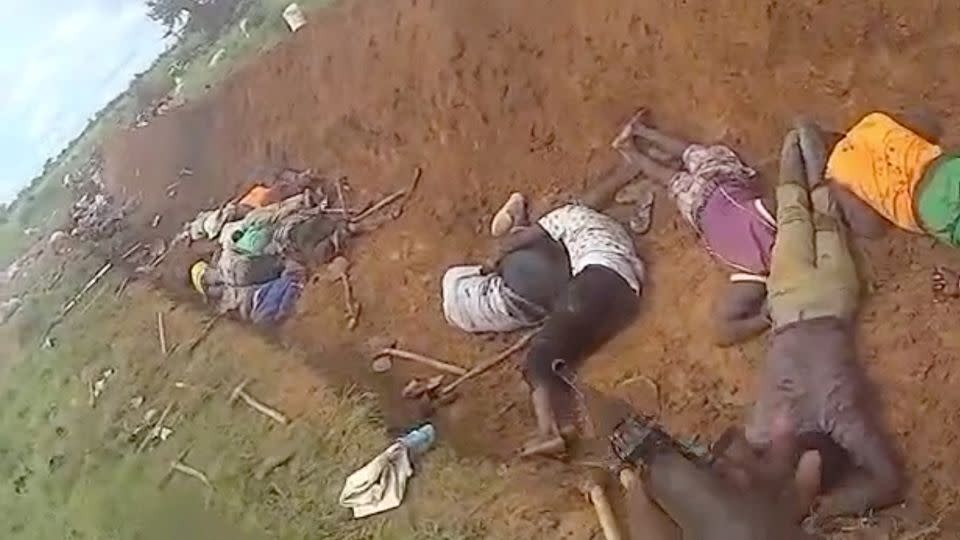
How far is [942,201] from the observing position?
1.48 m

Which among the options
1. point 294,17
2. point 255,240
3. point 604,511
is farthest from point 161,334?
point 604,511

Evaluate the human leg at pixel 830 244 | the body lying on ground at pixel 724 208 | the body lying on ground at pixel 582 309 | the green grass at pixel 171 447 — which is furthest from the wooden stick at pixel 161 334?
the human leg at pixel 830 244

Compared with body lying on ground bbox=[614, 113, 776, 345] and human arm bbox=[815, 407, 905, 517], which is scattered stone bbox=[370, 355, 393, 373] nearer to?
body lying on ground bbox=[614, 113, 776, 345]

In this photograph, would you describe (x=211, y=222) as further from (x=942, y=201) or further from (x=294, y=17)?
(x=942, y=201)

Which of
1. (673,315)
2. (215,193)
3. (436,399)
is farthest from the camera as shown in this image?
(215,193)

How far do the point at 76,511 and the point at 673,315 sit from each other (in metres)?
0.94

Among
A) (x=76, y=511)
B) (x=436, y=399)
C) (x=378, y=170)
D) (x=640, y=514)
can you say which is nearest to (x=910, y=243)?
(x=640, y=514)

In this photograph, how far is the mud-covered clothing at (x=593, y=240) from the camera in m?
1.66

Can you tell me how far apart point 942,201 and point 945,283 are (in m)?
0.09

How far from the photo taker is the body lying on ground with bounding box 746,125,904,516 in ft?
4.60

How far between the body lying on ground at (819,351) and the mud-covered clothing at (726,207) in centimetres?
3

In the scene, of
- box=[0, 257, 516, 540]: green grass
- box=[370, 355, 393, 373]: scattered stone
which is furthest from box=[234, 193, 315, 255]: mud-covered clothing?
box=[370, 355, 393, 373]: scattered stone

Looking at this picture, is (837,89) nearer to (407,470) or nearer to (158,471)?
(407,470)

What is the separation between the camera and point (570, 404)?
162 cm
